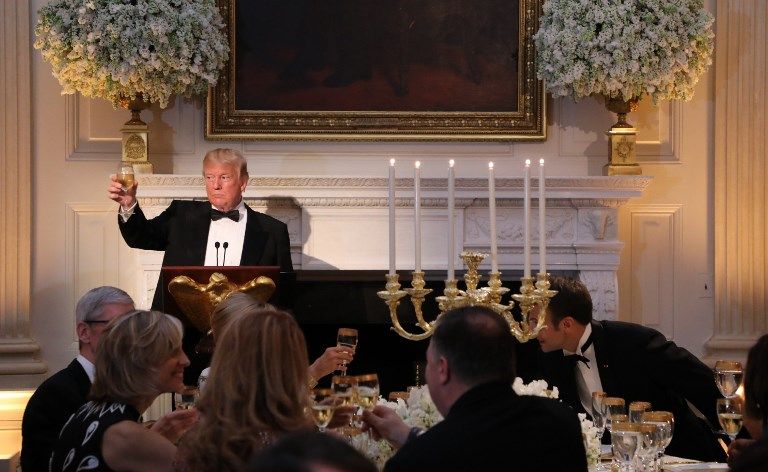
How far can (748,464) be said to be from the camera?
1.69 m

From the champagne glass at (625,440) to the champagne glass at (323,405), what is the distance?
0.82 metres

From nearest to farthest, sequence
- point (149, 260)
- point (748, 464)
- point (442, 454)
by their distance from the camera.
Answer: point (748, 464), point (442, 454), point (149, 260)

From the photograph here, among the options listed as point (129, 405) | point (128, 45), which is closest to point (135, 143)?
point (128, 45)

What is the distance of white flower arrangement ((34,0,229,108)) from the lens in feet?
19.1

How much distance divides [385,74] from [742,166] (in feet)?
6.54

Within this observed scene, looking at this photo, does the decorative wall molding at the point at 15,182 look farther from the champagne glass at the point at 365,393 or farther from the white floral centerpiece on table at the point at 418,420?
the champagne glass at the point at 365,393

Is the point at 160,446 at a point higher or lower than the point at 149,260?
lower

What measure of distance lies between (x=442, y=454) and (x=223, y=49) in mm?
3984

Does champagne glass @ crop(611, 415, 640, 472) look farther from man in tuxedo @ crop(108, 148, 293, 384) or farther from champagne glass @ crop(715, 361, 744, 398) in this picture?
man in tuxedo @ crop(108, 148, 293, 384)

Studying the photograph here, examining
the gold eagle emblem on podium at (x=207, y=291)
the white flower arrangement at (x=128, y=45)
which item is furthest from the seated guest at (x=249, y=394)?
the white flower arrangement at (x=128, y=45)

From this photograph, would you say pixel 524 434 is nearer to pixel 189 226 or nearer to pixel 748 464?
pixel 748 464

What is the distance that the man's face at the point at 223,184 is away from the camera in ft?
18.4

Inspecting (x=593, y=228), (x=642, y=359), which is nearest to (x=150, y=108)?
(x=593, y=228)

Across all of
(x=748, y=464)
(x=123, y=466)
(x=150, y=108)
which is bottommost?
(x=123, y=466)
